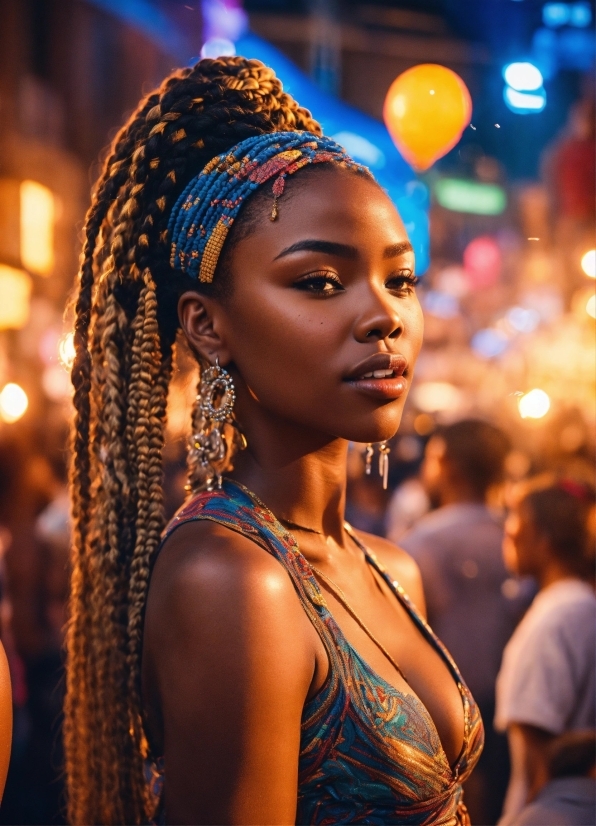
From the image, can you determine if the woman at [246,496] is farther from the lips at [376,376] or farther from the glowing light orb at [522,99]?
the glowing light orb at [522,99]

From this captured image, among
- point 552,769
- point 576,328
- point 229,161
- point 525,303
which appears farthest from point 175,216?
point 525,303

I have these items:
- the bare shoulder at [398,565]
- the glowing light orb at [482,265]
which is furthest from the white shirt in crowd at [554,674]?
the glowing light orb at [482,265]

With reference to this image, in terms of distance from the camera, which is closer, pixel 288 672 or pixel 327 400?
pixel 288 672

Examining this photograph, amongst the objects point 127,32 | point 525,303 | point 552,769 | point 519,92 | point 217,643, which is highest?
point 127,32

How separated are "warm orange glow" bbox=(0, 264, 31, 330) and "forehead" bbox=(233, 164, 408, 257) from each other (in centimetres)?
716

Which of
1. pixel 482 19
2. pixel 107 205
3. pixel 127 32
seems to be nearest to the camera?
pixel 107 205

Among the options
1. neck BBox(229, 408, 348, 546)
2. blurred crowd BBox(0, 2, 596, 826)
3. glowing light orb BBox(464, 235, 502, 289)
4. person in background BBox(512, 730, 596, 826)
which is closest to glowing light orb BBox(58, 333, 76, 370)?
blurred crowd BBox(0, 2, 596, 826)

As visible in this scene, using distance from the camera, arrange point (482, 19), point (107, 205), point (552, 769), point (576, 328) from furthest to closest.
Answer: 1. point (576, 328)
2. point (482, 19)
3. point (552, 769)
4. point (107, 205)

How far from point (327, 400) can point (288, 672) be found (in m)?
0.48

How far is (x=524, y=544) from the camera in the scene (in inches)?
148

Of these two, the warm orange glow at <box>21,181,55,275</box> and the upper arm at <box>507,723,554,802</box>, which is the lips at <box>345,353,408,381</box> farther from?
the warm orange glow at <box>21,181,55,275</box>

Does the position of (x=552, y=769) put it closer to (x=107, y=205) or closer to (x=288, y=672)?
(x=288, y=672)

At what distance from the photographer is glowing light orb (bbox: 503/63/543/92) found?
13.0ft

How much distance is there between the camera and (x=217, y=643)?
1.43 m
